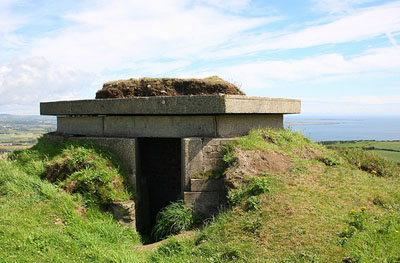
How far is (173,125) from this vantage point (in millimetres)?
6082

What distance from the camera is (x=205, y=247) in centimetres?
409

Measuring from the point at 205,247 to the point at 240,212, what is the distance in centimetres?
76

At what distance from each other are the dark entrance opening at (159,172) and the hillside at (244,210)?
1396 millimetres

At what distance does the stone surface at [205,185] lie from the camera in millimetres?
5514

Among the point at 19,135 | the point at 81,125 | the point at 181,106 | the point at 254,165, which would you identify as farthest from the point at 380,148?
the point at 19,135

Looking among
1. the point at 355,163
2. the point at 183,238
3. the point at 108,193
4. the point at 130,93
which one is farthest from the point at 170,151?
the point at 355,163

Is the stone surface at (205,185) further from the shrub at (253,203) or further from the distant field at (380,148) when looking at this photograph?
the distant field at (380,148)

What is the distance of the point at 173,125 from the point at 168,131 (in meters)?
0.16

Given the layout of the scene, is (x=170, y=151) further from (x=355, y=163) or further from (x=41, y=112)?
(x=355, y=163)

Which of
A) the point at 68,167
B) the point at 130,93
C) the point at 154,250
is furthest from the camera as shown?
the point at 130,93

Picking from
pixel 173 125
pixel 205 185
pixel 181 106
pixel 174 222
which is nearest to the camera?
pixel 174 222

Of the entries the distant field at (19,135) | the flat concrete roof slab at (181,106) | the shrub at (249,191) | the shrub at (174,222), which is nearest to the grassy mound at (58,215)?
the shrub at (174,222)

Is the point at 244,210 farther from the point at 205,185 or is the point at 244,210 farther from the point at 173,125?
the point at 173,125

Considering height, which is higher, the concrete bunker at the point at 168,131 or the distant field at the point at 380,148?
the concrete bunker at the point at 168,131
